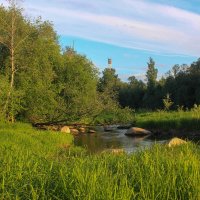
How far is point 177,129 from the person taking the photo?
3684 cm

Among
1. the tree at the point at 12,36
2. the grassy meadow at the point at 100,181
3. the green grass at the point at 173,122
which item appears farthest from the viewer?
the green grass at the point at 173,122

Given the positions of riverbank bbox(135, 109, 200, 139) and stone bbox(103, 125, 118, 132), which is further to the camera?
stone bbox(103, 125, 118, 132)

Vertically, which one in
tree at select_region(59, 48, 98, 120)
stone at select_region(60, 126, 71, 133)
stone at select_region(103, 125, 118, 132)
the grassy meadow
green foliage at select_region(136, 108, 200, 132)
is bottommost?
stone at select_region(103, 125, 118, 132)

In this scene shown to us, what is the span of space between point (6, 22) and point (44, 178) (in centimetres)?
2744

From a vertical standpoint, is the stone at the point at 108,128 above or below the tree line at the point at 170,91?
below

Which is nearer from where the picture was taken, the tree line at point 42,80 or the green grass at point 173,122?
the tree line at point 42,80

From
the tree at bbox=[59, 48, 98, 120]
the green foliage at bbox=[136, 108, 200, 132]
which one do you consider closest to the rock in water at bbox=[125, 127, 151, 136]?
the green foliage at bbox=[136, 108, 200, 132]

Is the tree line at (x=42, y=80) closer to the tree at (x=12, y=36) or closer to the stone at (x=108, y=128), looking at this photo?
the tree at (x=12, y=36)

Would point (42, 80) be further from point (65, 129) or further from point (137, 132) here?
point (137, 132)

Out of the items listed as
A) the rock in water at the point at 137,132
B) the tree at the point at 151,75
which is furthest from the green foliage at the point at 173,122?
the tree at the point at 151,75

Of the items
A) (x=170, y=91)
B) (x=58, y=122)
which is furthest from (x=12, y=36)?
(x=170, y=91)

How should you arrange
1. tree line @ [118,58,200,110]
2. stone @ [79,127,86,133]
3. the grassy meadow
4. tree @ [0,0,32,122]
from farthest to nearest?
tree line @ [118,58,200,110]
stone @ [79,127,86,133]
tree @ [0,0,32,122]
the grassy meadow

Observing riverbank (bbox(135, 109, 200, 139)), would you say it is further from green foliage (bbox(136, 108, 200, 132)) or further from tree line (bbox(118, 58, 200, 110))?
tree line (bbox(118, 58, 200, 110))

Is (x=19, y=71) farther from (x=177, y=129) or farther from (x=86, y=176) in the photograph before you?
(x=86, y=176)
